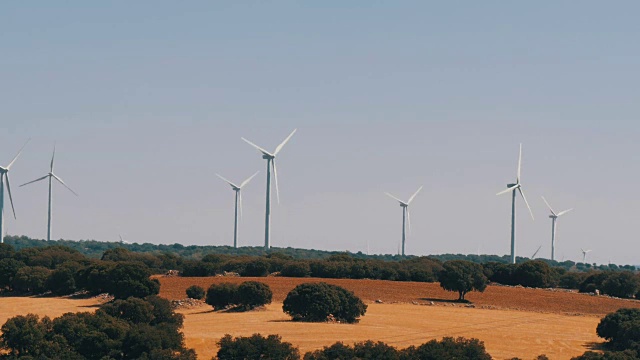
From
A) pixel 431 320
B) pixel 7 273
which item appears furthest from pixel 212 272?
pixel 431 320

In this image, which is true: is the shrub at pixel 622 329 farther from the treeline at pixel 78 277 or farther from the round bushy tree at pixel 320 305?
the treeline at pixel 78 277

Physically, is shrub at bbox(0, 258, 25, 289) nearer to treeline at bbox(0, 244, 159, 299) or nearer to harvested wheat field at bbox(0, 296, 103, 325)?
treeline at bbox(0, 244, 159, 299)

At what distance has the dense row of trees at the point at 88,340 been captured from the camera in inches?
3413

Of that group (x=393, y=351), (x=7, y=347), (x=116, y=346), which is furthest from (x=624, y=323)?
(x=7, y=347)

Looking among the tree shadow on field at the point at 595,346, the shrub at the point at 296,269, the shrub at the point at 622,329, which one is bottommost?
the tree shadow on field at the point at 595,346

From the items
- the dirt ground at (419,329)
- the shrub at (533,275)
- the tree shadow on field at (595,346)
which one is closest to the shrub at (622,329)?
the tree shadow on field at (595,346)

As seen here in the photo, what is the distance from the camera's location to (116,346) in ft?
291

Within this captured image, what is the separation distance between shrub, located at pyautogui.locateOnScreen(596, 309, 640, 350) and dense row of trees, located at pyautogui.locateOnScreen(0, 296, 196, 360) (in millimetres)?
35981

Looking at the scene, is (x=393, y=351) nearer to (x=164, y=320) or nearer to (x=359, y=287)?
(x=164, y=320)

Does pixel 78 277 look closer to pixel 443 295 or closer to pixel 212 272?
pixel 212 272

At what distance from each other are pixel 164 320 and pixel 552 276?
2858 inches

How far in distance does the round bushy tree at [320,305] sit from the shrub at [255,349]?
961 inches

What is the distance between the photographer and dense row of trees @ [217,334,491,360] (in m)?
82.1

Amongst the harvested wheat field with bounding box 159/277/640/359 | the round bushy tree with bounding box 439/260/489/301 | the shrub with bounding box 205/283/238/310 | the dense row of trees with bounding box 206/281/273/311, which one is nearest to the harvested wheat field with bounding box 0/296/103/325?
the harvested wheat field with bounding box 159/277/640/359
